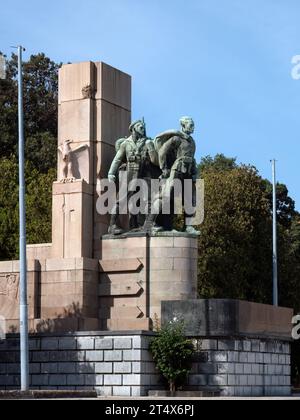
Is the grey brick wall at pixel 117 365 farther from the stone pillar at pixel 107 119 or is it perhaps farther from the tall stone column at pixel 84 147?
the stone pillar at pixel 107 119

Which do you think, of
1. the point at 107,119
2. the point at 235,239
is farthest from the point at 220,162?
the point at 107,119

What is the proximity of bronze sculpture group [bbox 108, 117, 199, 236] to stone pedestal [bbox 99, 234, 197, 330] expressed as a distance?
732 mm

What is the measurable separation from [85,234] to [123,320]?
332 centimetres

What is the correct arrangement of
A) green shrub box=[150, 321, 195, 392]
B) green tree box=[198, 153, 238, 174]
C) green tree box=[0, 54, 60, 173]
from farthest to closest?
green tree box=[198, 153, 238, 174], green tree box=[0, 54, 60, 173], green shrub box=[150, 321, 195, 392]

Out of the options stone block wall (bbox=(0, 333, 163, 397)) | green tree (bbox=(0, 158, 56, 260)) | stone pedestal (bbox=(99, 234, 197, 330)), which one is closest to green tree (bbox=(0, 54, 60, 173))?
green tree (bbox=(0, 158, 56, 260))

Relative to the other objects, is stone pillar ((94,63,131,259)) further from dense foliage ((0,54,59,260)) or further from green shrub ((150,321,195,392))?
dense foliage ((0,54,59,260))

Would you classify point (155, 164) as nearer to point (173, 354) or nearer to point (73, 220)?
point (73, 220)

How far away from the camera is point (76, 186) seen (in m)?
36.8

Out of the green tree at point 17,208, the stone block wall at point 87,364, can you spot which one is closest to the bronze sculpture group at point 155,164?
the stone block wall at point 87,364

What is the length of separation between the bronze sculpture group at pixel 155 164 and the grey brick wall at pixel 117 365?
4341mm

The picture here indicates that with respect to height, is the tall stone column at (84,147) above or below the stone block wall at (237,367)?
above

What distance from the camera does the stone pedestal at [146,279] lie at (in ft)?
117

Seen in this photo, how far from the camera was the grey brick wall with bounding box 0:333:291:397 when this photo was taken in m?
33.5

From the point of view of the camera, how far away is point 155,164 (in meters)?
37.2
